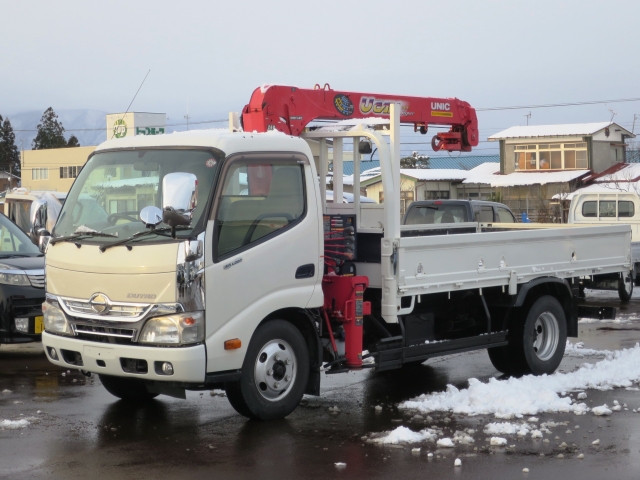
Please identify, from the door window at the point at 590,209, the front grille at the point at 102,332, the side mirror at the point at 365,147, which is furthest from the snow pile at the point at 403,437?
the door window at the point at 590,209

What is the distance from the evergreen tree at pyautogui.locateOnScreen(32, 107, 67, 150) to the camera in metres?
93.1

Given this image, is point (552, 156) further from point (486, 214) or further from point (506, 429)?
point (506, 429)

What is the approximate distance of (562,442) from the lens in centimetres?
693

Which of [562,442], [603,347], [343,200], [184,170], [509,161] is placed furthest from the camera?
[509,161]

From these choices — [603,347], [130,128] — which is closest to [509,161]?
[130,128]

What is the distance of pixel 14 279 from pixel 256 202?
4.59 metres

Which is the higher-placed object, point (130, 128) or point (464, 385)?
point (130, 128)

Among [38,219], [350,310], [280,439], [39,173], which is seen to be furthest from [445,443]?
[39,173]

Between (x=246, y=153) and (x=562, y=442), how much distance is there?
3.37 m

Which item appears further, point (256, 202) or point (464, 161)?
point (464, 161)

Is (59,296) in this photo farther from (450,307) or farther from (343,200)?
(450,307)

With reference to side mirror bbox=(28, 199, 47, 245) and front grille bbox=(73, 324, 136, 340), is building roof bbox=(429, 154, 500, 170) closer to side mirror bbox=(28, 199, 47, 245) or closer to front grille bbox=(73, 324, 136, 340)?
side mirror bbox=(28, 199, 47, 245)

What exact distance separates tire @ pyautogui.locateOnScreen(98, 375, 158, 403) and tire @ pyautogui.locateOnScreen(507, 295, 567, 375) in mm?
3894

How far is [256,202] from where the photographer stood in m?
7.51
